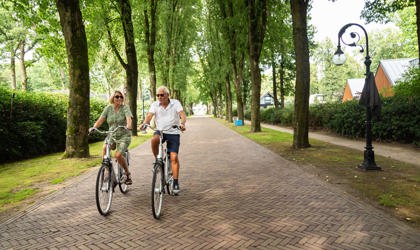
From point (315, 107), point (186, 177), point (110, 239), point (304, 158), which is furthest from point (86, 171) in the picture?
point (315, 107)

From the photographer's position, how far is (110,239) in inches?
158

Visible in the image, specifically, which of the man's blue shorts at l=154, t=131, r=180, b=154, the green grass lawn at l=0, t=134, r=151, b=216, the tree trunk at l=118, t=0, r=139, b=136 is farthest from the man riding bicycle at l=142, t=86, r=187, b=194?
the tree trunk at l=118, t=0, r=139, b=136

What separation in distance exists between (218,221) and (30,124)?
9793mm

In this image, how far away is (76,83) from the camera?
10.9 metres

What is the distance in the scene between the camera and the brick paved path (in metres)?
3.86

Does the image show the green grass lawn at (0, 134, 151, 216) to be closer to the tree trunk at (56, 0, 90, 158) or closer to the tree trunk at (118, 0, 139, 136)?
the tree trunk at (56, 0, 90, 158)

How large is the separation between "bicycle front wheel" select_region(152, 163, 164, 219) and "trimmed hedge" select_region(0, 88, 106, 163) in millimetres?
7986

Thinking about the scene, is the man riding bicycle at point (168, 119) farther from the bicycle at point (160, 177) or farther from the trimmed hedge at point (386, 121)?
the trimmed hedge at point (386, 121)

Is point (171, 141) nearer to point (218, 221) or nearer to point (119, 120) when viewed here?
point (119, 120)

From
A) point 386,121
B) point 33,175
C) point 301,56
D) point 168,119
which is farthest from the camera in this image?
point 386,121

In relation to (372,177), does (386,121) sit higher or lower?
higher

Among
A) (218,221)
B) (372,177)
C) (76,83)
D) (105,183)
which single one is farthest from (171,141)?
(76,83)

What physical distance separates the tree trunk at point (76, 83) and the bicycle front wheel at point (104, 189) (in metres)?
6.38

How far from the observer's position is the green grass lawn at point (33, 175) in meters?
6.32
